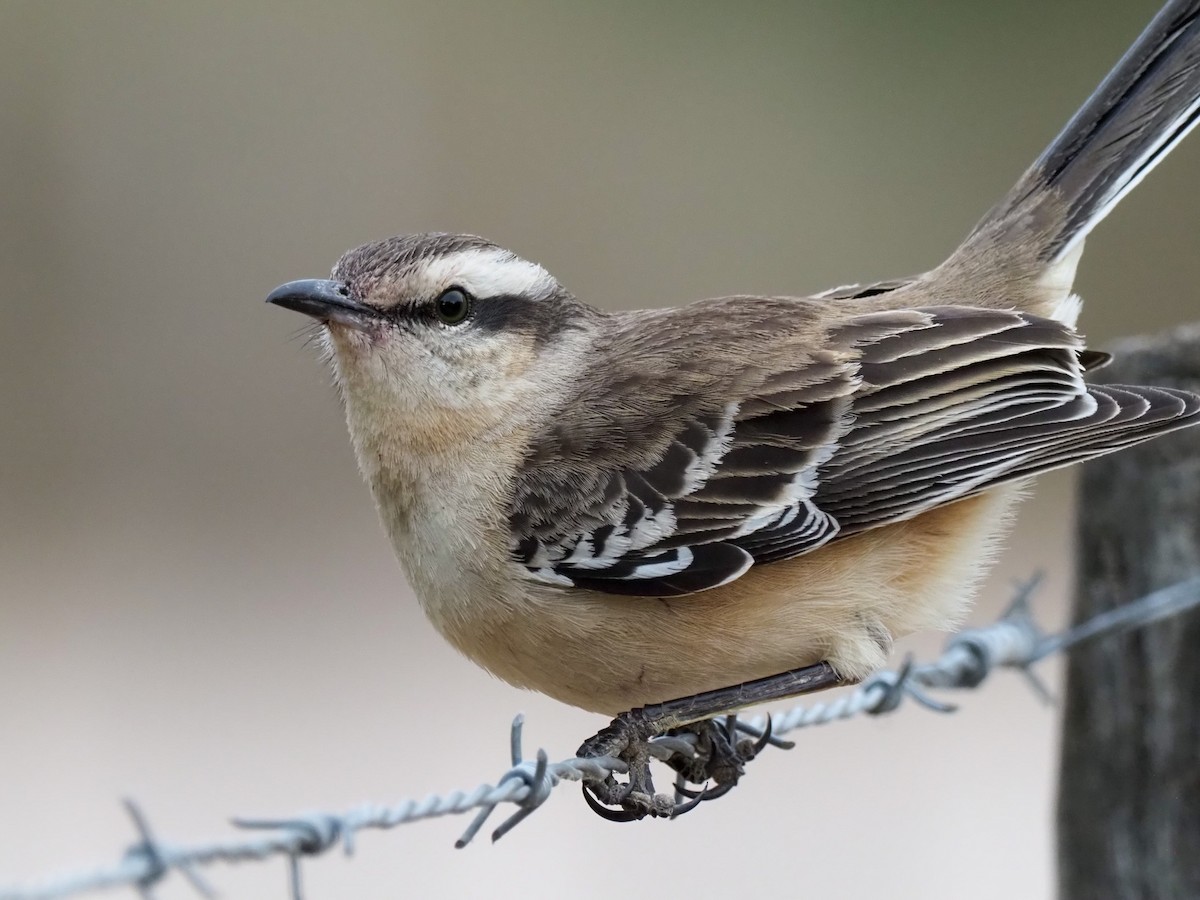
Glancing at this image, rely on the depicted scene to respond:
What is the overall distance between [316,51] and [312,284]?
8.46 meters

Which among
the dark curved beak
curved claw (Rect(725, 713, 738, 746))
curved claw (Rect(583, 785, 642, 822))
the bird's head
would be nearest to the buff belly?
curved claw (Rect(583, 785, 642, 822))

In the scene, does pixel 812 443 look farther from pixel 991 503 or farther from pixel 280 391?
pixel 280 391

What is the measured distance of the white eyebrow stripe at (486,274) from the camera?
165 inches

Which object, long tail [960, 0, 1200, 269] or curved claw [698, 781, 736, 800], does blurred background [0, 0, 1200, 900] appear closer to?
curved claw [698, 781, 736, 800]

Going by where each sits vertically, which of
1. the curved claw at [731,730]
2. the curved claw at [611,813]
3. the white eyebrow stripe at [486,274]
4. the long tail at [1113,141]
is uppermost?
the long tail at [1113,141]

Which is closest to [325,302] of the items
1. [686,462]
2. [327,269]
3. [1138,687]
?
[686,462]

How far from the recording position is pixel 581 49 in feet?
41.2

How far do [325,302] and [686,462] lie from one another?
115 centimetres

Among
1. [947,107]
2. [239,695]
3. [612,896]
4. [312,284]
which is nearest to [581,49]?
[947,107]

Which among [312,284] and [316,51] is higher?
[316,51]

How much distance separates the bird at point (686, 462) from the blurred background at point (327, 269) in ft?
15.1

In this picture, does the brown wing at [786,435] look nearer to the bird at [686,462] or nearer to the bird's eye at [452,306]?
the bird at [686,462]

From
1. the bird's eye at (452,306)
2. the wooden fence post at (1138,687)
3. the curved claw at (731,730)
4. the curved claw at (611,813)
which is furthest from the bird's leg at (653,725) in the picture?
the bird's eye at (452,306)

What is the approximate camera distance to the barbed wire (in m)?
2.35
